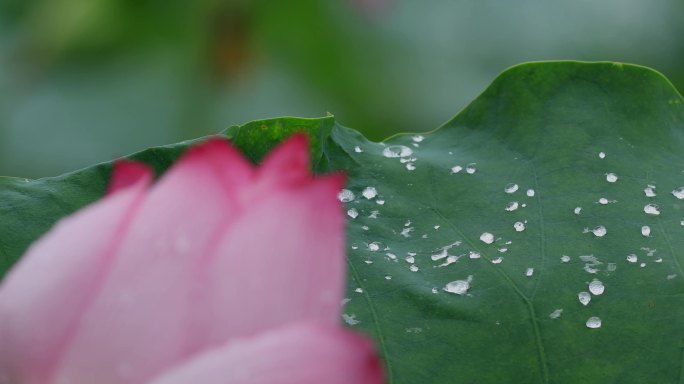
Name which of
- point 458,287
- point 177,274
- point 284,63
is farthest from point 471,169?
point 284,63

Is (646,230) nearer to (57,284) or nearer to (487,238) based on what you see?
(487,238)

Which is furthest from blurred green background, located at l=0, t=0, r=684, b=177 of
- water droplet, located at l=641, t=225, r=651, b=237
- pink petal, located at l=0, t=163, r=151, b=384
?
pink petal, located at l=0, t=163, r=151, b=384

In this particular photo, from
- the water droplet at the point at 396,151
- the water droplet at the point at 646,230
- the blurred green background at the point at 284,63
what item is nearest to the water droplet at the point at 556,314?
the water droplet at the point at 646,230

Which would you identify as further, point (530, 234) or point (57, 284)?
point (530, 234)

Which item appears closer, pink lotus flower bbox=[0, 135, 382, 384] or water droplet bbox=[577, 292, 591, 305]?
pink lotus flower bbox=[0, 135, 382, 384]

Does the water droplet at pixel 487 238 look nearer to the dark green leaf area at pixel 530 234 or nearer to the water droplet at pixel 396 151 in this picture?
the dark green leaf area at pixel 530 234

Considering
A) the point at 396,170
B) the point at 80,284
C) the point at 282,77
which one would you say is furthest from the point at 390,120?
the point at 80,284

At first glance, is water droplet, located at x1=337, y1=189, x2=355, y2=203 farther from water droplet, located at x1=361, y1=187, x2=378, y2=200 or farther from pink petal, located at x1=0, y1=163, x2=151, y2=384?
pink petal, located at x1=0, y1=163, x2=151, y2=384
